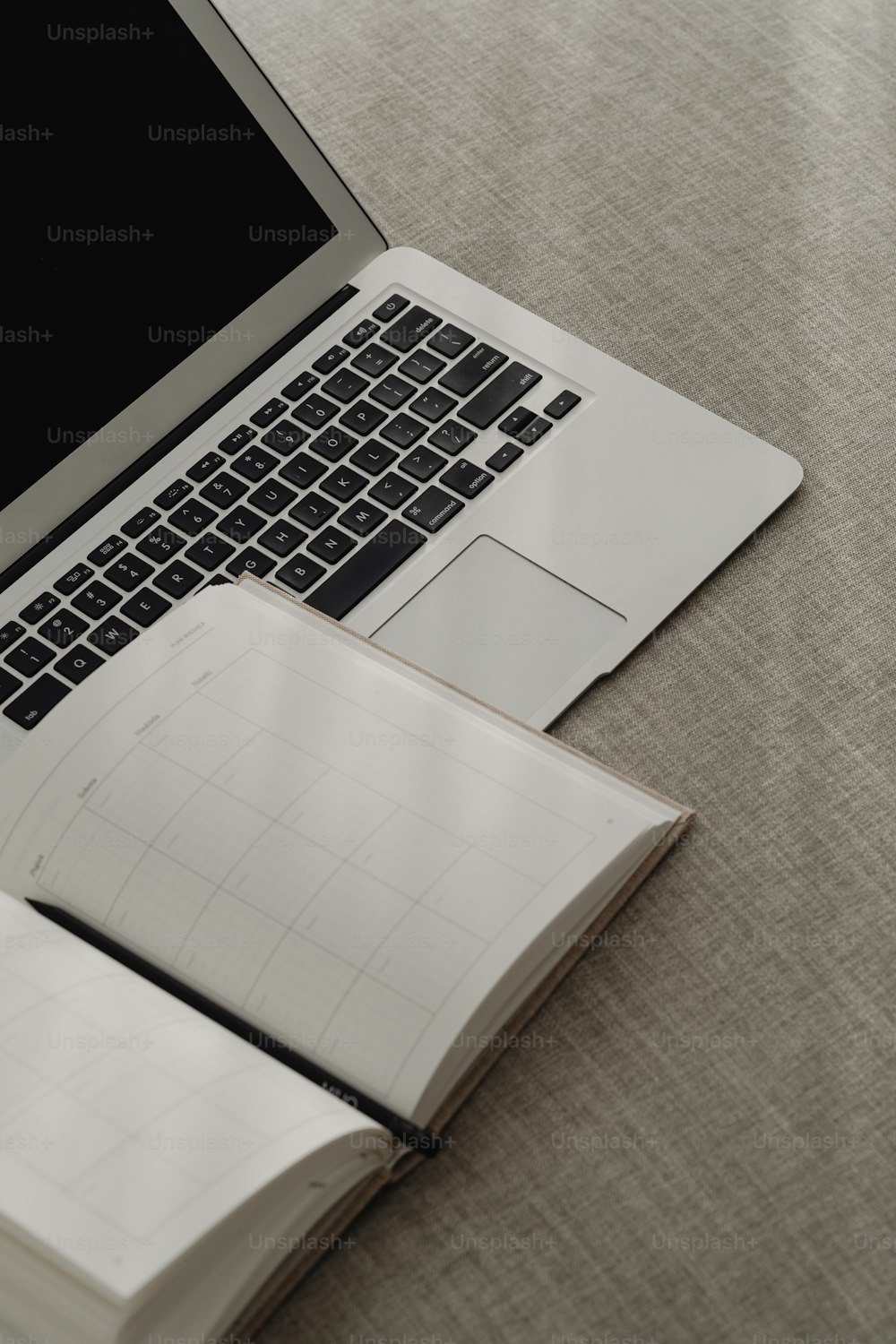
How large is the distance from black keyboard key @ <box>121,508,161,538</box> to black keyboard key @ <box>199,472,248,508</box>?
34 mm

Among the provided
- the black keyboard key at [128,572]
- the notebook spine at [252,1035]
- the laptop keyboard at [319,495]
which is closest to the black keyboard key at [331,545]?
the laptop keyboard at [319,495]

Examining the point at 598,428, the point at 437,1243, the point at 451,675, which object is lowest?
the point at 437,1243

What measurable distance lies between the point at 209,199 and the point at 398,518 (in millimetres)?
242

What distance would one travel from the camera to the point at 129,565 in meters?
0.82

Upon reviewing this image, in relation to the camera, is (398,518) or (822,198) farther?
(822,198)

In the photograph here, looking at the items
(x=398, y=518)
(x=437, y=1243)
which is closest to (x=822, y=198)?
(x=398, y=518)

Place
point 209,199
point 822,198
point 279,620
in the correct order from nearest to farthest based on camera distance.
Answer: point 279,620
point 209,199
point 822,198

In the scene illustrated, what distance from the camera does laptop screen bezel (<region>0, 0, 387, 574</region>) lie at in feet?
2.71

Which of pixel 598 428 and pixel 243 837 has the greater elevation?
pixel 598 428

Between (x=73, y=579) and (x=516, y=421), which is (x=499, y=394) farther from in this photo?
(x=73, y=579)

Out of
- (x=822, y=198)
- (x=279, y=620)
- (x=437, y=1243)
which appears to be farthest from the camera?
(x=822, y=198)

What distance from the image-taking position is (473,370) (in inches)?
34.8

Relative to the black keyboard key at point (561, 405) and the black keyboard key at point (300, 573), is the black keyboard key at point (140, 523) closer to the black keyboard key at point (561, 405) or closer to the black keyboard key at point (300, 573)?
the black keyboard key at point (300, 573)

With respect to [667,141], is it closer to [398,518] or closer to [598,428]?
[598,428]
